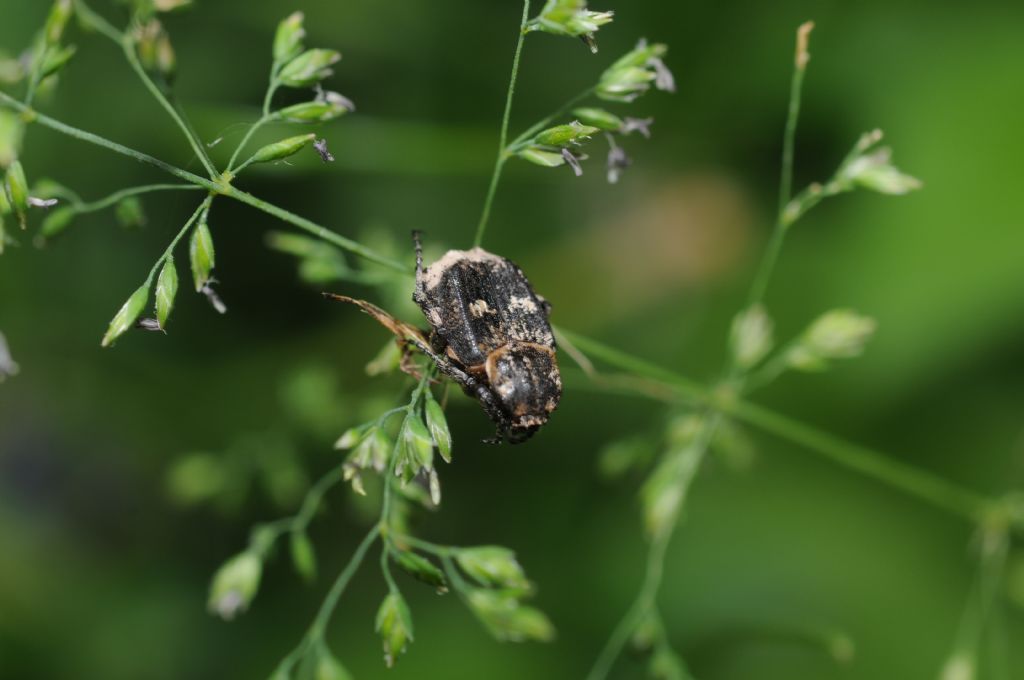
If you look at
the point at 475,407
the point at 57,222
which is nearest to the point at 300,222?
the point at 57,222

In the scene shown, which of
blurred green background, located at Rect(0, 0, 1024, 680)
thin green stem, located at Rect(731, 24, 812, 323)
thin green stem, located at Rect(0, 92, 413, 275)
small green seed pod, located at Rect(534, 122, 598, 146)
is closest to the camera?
thin green stem, located at Rect(0, 92, 413, 275)

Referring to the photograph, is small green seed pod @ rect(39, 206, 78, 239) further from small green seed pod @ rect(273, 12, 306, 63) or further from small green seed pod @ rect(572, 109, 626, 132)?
small green seed pod @ rect(572, 109, 626, 132)

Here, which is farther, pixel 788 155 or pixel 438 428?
pixel 788 155

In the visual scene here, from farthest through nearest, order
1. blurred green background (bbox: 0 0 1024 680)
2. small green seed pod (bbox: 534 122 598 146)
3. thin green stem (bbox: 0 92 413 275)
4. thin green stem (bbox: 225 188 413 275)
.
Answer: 1. blurred green background (bbox: 0 0 1024 680)
2. small green seed pod (bbox: 534 122 598 146)
3. thin green stem (bbox: 225 188 413 275)
4. thin green stem (bbox: 0 92 413 275)

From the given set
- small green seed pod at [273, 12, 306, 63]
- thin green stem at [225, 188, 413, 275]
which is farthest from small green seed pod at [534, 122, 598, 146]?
small green seed pod at [273, 12, 306, 63]

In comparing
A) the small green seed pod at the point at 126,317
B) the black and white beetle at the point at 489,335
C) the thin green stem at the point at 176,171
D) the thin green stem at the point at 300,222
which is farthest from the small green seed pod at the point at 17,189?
Result: the black and white beetle at the point at 489,335

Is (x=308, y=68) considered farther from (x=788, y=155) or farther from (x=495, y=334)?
(x=788, y=155)

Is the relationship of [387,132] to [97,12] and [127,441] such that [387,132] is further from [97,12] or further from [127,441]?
[127,441]
